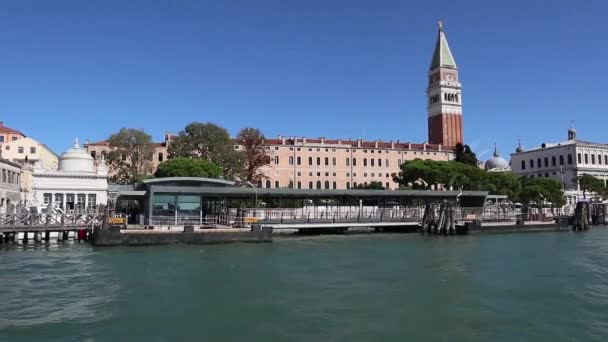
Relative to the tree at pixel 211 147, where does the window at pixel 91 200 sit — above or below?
below

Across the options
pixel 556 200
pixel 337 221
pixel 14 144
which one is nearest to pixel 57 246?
pixel 337 221

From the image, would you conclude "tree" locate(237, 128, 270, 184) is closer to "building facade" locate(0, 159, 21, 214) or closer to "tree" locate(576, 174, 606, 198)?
"building facade" locate(0, 159, 21, 214)

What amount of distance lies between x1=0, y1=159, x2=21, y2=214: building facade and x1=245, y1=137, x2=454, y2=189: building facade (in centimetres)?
4847

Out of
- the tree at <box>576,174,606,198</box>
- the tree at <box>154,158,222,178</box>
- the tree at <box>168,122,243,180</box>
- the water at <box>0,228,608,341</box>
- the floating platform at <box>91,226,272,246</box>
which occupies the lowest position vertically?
the water at <box>0,228,608,341</box>

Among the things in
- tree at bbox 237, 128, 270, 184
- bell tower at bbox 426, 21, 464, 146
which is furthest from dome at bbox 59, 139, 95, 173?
bell tower at bbox 426, 21, 464, 146

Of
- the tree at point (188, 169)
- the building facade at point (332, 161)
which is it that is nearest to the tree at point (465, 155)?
the building facade at point (332, 161)

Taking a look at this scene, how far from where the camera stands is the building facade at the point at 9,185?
42.2m

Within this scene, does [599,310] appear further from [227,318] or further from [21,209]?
[21,209]

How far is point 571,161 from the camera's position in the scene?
94.3 metres

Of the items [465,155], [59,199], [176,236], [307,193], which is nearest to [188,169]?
[59,199]

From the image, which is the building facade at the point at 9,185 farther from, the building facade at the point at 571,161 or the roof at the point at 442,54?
the roof at the point at 442,54

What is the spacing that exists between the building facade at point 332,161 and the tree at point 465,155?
304 inches

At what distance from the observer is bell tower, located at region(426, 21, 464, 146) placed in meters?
116

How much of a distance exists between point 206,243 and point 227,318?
767 inches
